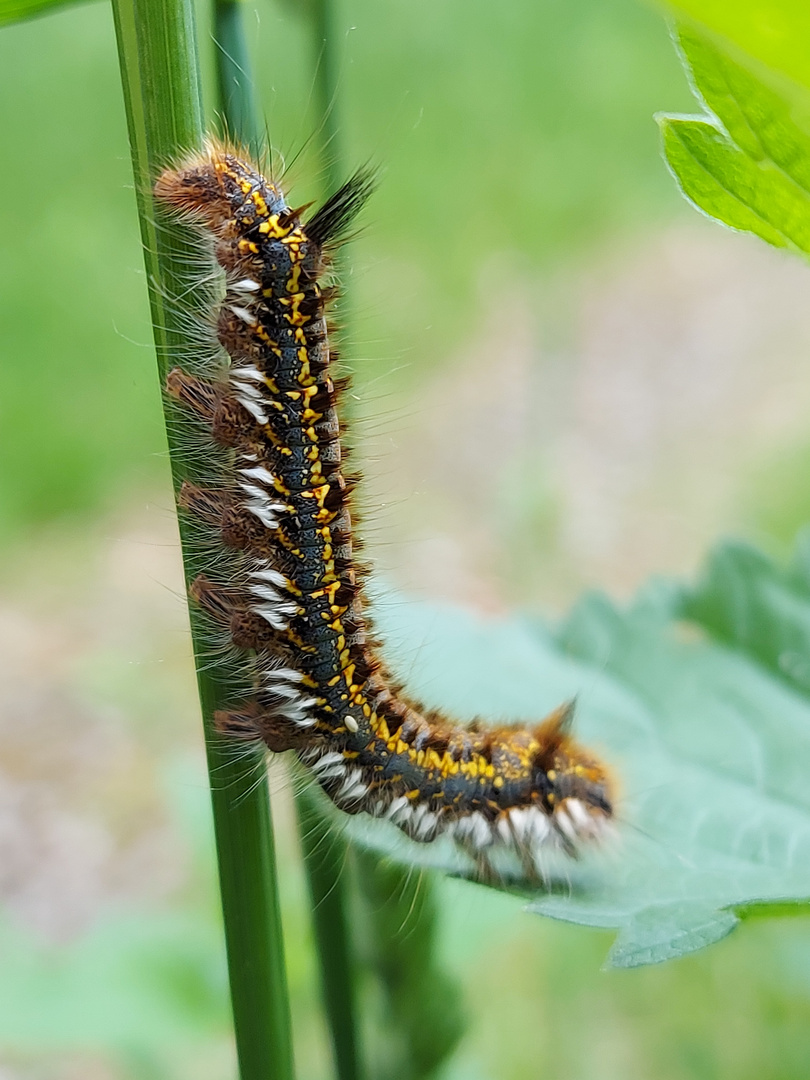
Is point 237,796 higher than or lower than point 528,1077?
higher

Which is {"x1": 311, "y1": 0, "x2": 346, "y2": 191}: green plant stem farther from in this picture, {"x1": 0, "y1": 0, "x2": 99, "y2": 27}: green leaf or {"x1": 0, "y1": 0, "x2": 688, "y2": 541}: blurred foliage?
{"x1": 0, "y1": 0, "x2": 688, "y2": 541}: blurred foliage

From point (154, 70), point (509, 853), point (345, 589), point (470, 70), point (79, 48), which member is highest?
point (79, 48)

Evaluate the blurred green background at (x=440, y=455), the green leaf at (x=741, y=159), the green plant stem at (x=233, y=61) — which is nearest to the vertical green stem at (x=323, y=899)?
the green plant stem at (x=233, y=61)

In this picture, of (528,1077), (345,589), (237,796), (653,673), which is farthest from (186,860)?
(237,796)

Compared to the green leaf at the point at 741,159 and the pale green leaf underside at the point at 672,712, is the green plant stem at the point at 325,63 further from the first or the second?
the pale green leaf underside at the point at 672,712

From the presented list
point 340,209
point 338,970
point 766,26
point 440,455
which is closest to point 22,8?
point 340,209

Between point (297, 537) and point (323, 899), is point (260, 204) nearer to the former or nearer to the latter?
point (297, 537)

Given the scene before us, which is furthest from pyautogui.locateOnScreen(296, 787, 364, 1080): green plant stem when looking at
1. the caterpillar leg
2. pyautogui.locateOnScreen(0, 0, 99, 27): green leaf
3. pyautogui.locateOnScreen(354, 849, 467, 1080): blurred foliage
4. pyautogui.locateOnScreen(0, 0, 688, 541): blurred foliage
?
pyautogui.locateOnScreen(0, 0, 688, 541): blurred foliage

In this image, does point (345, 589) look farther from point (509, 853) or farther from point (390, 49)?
point (390, 49)
